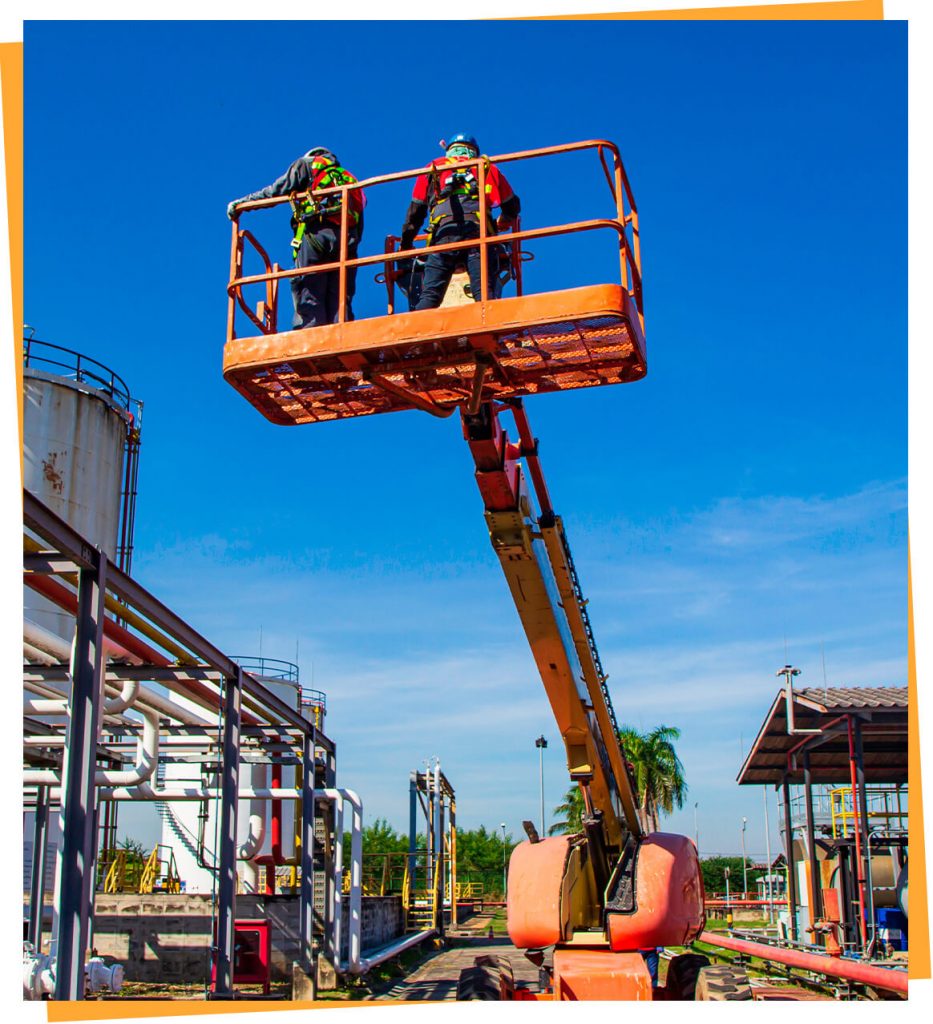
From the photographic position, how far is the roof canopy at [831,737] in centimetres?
2130

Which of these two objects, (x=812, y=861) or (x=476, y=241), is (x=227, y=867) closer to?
(x=476, y=241)

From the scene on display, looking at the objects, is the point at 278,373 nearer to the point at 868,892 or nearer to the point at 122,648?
the point at 122,648

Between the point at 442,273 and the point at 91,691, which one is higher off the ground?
the point at 442,273

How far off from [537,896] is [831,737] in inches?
533

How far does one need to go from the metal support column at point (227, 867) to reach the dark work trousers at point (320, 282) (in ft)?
25.8

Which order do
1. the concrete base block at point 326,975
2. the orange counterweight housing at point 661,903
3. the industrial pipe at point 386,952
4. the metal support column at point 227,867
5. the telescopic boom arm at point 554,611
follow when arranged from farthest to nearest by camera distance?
the industrial pipe at point 386,952
the concrete base block at point 326,975
the metal support column at point 227,867
the orange counterweight housing at point 661,903
the telescopic boom arm at point 554,611


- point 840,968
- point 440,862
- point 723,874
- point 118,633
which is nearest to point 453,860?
point 440,862

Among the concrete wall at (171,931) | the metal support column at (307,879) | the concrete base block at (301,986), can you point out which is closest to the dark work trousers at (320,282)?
the metal support column at (307,879)

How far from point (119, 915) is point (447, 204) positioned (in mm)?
17015

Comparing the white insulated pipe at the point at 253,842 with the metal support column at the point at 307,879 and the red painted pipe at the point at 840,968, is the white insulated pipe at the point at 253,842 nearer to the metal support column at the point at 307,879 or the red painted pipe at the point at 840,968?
the metal support column at the point at 307,879

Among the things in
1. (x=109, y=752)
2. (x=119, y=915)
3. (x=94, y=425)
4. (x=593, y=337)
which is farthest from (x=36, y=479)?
(x=593, y=337)

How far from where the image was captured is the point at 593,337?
7898 mm

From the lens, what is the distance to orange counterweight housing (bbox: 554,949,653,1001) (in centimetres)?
1034

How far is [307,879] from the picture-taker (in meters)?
19.9
